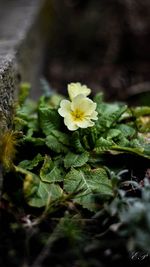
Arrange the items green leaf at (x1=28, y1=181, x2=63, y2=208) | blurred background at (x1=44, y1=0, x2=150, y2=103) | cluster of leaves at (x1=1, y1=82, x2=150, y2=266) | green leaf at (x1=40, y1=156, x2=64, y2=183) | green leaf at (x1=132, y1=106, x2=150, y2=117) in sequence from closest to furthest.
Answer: cluster of leaves at (x1=1, y1=82, x2=150, y2=266)
green leaf at (x1=28, y1=181, x2=63, y2=208)
green leaf at (x1=40, y1=156, x2=64, y2=183)
green leaf at (x1=132, y1=106, x2=150, y2=117)
blurred background at (x1=44, y1=0, x2=150, y2=103)

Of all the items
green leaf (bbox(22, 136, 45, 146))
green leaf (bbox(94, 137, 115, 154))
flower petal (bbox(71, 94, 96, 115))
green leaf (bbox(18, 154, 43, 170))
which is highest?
flower petal (bbox(71, 94, 96, 115))

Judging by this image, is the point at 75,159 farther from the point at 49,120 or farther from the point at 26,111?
the point at 26,111

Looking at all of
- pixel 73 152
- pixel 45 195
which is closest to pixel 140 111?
pixel 73 152

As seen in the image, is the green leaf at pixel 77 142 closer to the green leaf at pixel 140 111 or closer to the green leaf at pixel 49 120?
the green leaf at pixel 49 120

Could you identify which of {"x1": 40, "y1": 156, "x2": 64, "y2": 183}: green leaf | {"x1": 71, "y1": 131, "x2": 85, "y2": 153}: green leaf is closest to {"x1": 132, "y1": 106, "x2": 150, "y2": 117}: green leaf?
{"x1": 71, "y1": 131, "x2": 85, "y2": 153}: green leaf

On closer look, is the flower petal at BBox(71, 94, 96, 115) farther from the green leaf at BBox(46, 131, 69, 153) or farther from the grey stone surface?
the grey stone surface

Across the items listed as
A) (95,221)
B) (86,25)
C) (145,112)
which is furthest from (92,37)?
(95,221)

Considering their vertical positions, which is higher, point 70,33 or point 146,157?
point 70,33

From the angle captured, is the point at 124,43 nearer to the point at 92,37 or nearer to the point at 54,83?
the point at 92,37
